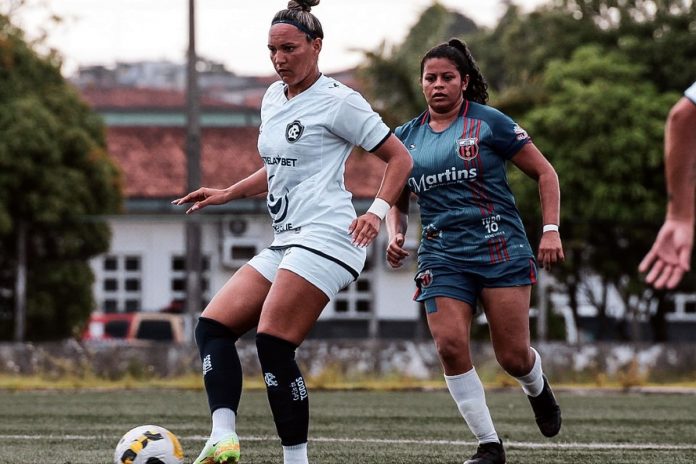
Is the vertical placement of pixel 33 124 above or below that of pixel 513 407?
above

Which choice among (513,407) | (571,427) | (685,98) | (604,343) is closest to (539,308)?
(604,343)

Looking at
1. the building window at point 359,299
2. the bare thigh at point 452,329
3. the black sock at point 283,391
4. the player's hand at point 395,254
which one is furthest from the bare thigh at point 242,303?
the building window at point 359,299

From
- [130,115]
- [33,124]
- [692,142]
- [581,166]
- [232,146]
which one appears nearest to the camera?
[692,142]

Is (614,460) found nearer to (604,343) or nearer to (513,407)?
(513,407)

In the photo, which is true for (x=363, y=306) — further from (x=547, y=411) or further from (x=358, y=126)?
(x=358, y=126)

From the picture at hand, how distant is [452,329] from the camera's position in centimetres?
678

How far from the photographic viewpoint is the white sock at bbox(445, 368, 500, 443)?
6840 mm

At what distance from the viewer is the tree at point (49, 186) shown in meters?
18.9

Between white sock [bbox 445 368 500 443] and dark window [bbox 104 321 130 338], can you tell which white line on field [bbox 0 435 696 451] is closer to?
white sock [bbox 445 368 500 443]

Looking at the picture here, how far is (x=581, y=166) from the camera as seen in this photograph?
26.1 meters

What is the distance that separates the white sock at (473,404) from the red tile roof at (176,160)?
29098 mm

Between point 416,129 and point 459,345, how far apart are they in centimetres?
106

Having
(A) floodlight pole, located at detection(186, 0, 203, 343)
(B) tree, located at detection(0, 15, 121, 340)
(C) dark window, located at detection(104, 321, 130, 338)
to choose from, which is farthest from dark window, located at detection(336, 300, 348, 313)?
(C) dark window, located at detection(104, 321, 130, 338)

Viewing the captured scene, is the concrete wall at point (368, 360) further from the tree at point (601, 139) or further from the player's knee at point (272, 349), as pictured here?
the player's knee at point (272, 349)
